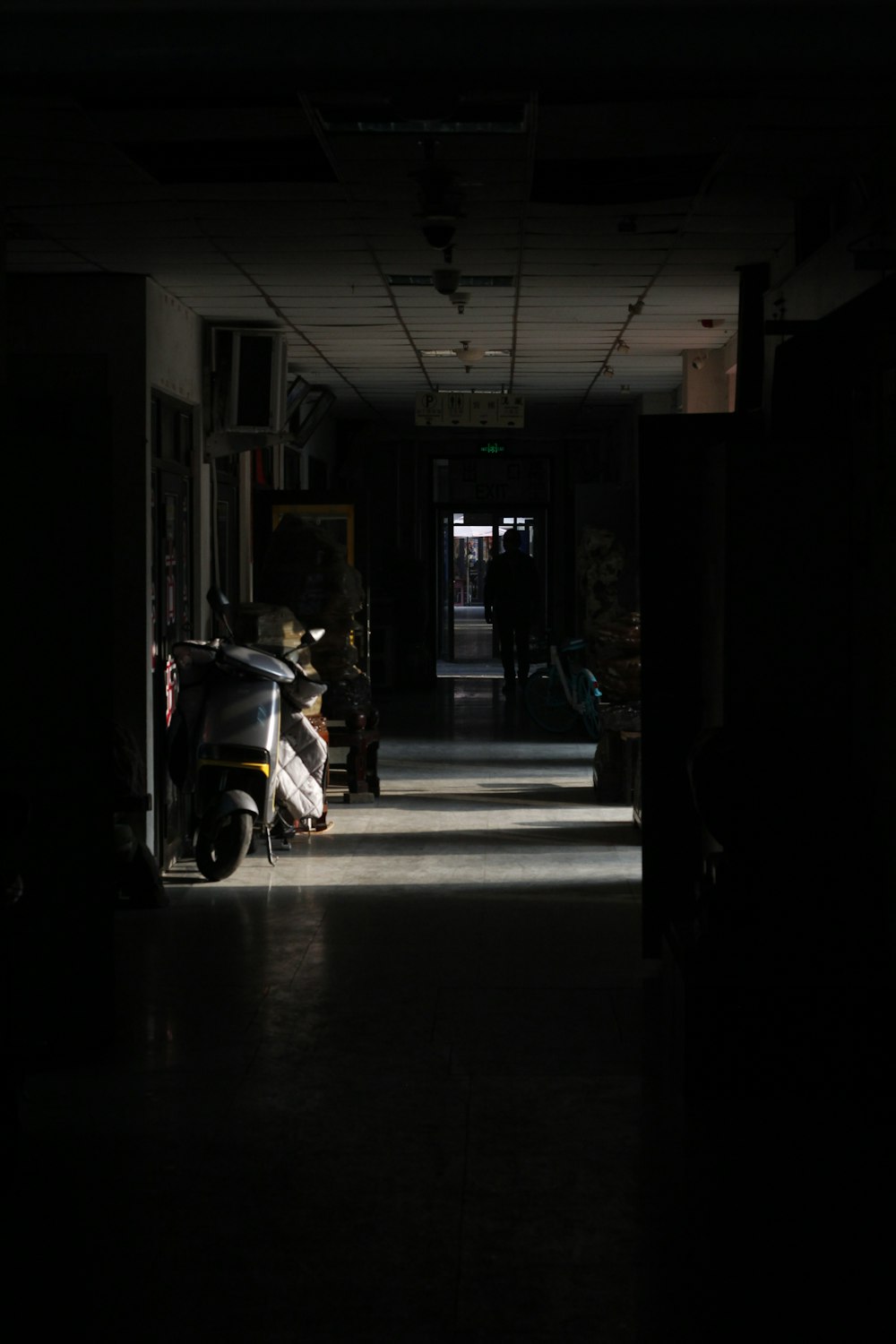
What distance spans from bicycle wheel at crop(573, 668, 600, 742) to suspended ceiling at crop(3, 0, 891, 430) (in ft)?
8.88

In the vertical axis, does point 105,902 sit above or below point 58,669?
below

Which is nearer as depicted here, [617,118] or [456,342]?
[617,118]

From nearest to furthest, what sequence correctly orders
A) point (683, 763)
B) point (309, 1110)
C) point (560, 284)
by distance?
point (309, 1110) → point (683, 763) → point (560, 284)

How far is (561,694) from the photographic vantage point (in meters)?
12.7

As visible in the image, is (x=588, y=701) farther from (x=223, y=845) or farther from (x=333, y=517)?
(x=223, y=845)

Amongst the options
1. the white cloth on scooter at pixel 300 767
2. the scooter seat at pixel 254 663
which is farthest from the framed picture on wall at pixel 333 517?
the scooter seat at pixel 254 663

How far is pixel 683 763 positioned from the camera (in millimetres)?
5012

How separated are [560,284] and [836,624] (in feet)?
12.0

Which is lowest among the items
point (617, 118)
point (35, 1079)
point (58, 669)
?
point (35, 1079)

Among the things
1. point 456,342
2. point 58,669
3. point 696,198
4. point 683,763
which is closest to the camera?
point 58,669

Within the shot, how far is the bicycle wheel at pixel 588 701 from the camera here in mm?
11828

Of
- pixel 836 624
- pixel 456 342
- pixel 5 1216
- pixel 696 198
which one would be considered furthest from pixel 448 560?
pixel 5 1216

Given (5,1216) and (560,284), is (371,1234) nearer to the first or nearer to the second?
(5,1216)

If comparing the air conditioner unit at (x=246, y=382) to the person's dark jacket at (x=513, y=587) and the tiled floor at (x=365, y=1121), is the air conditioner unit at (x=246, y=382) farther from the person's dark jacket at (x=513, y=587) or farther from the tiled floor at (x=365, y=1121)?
the person's dark jacket at (x=513, y=587)
